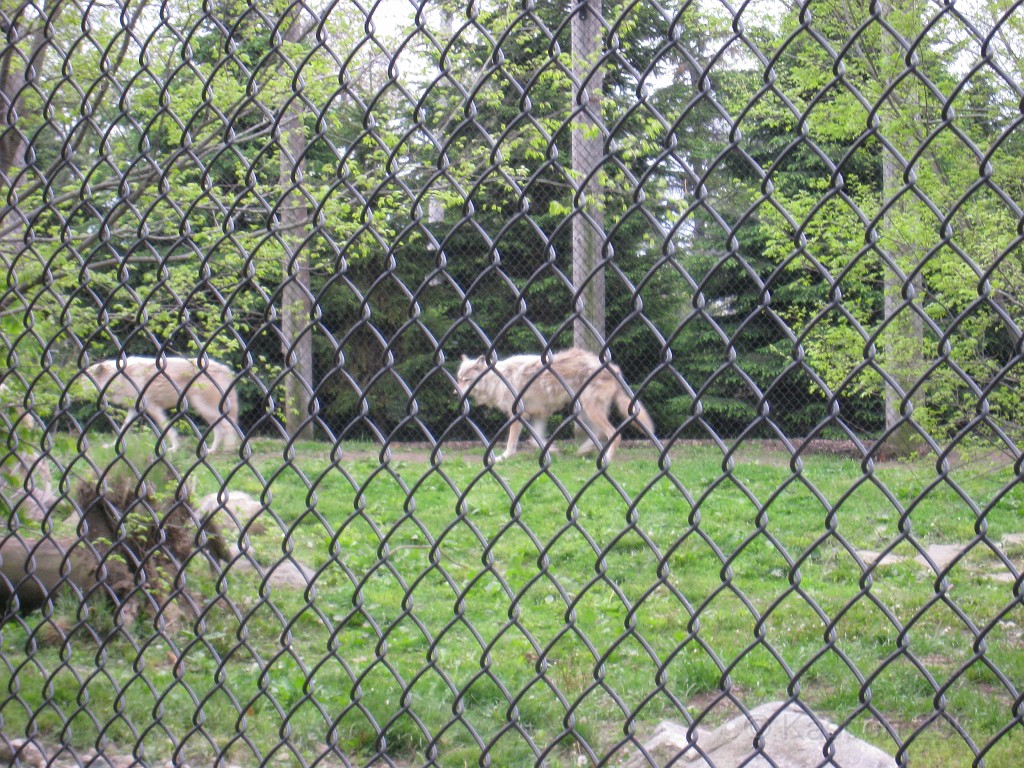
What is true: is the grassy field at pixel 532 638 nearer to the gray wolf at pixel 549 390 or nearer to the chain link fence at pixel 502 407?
the chain link fence at pixel 502 407

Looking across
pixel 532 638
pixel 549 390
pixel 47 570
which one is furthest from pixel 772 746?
pixel 549 390

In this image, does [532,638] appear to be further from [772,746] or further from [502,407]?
[502,407]

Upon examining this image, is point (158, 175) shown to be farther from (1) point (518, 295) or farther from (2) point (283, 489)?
(2) point (283, 489)

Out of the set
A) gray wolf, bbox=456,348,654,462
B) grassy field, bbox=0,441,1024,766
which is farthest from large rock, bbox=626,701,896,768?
gray wolf, bbox=456,348,654,462

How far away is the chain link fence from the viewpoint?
1.99 m

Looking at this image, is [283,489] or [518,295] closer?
[518,295]

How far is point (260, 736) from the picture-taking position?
400cm

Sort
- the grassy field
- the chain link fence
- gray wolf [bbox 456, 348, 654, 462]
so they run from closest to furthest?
the chain link fence, the grassy field, gray wolf [bbox 456, 348, 654, 462]

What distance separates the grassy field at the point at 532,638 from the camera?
229cm

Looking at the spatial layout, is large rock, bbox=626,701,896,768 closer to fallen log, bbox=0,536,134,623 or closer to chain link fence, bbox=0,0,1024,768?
chain link fence, bbox=0,0,1024,768

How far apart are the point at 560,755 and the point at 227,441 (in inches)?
345

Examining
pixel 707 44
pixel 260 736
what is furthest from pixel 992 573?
pixel 707 44

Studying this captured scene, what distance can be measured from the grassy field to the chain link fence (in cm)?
3

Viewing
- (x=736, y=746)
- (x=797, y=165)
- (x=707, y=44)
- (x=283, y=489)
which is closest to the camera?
(x=736, y=746)
